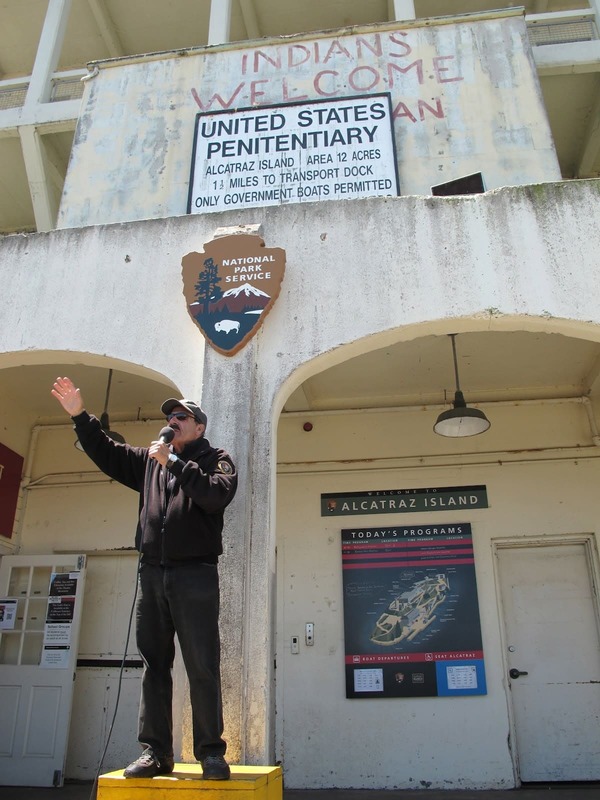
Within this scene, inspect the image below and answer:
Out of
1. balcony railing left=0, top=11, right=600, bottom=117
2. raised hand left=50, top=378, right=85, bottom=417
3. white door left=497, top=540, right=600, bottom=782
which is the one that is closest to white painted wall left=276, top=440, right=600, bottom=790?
white door left=497, top=540, right=600, bottom=782

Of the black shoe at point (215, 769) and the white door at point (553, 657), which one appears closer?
the black shoe at point (215, 769)

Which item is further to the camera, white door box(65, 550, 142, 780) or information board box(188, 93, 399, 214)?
white door box(65, 550, 142, 780)

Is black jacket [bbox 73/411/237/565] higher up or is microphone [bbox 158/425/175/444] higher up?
microphone [bbox 158/425/175/444]

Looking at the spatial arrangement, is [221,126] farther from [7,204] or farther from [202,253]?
[7,204]

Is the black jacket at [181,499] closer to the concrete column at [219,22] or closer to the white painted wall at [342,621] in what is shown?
the white painted wall at [342,621]

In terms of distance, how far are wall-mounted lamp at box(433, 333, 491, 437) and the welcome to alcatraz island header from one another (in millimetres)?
860

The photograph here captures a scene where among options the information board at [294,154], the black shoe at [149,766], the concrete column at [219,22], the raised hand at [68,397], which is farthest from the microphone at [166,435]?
the concrete column at [219,22]

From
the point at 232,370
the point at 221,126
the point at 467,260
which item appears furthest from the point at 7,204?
the point at 467,260

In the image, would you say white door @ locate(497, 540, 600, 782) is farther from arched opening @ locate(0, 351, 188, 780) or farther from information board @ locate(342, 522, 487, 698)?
arched opening @ locate(0, 351, 188, 780)

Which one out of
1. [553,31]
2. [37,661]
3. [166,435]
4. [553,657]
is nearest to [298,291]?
[166,435]

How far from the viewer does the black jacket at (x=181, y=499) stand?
3.30 m

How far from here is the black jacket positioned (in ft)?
10.8

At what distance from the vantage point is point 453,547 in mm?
7125

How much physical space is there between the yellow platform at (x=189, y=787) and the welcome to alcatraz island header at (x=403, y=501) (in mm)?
4246
